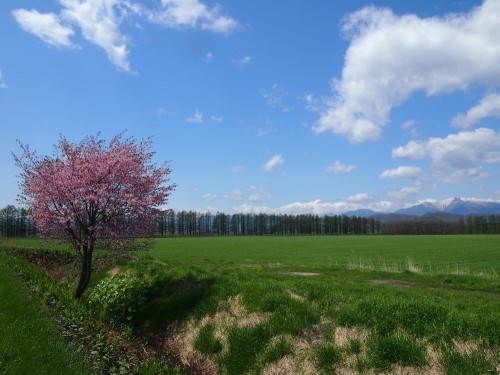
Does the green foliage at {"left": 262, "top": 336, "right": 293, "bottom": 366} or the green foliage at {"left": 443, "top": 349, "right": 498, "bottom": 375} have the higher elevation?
the green foliage at {"left": 443, "top": 349, "right": 498, "bottom": 375}

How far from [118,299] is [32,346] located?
799 cm

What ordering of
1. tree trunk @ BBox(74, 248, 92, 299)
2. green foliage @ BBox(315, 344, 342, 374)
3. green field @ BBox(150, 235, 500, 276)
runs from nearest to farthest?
1. green foliage @ BBox(315, 344, 342, 374)
2. tree trunk @ BBox(74, 248, 92, 299)
3. green field @ BBox(150, 235, 500, 276)

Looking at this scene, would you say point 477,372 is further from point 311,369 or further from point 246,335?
point 246,335

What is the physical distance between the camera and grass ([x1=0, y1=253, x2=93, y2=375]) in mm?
6902

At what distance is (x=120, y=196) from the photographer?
1582 cm

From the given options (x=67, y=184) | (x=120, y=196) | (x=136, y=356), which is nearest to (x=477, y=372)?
(x=136, y=356)

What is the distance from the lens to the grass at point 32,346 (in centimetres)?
690

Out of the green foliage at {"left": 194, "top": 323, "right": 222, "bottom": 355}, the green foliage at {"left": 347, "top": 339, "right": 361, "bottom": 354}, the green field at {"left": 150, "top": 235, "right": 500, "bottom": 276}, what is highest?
the green foliage at {"left": 347, "top": 339, "right": 361, "bottom": 354}

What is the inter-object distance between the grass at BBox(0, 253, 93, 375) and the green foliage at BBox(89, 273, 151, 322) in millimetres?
4127

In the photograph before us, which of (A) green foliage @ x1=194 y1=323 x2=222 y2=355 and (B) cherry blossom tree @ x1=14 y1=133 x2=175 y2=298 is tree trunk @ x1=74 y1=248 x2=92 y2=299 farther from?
(A) green foliage @ x1=194 y1=323 x2=222 y2=355

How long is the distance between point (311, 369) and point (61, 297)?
9.66 meters

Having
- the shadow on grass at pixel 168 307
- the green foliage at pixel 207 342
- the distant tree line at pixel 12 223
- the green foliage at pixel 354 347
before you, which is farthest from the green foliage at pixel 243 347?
the distant tree line at pixel 12 223

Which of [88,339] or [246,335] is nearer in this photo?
[88,339]

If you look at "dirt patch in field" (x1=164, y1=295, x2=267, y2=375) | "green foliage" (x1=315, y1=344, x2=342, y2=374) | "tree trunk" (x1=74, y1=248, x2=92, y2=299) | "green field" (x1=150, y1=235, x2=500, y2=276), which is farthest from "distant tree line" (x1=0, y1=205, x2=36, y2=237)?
"green foliage" (x1=315, y1=344, x2=342, y2=374)
